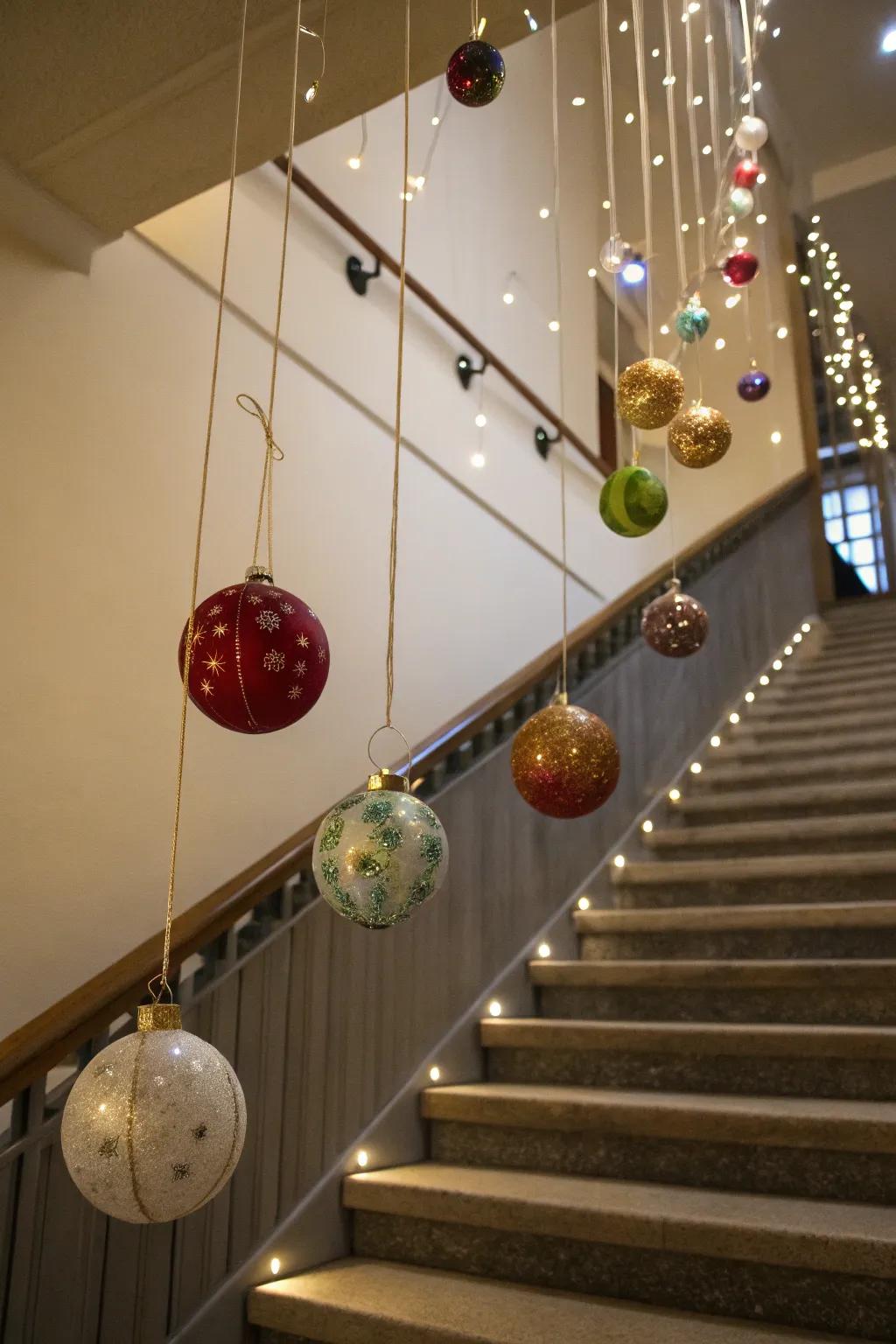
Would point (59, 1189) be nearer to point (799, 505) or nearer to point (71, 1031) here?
point (71, 1031)

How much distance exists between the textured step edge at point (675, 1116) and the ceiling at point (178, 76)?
2534 millimetres

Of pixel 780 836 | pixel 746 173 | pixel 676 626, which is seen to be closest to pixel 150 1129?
pixel 676 626

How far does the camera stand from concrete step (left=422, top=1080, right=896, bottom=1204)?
2395mm

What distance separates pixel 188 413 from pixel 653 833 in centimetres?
253

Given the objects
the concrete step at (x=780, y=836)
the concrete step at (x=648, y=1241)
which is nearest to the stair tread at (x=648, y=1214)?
the concrete step at (x=648, y=1241)

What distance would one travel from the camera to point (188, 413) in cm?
327

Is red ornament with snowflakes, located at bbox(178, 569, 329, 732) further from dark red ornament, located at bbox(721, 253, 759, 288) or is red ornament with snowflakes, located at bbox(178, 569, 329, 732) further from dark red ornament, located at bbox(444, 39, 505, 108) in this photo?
dark red ornament, located at bbox(721, 253, 759, 288)

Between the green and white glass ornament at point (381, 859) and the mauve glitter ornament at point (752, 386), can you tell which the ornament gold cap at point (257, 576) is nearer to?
the green and white glass ornament at point (381, 859)

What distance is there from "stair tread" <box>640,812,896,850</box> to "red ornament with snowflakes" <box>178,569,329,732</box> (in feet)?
9.39

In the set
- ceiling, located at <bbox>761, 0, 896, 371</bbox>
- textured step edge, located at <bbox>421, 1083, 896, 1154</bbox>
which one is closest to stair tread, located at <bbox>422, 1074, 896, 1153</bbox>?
textured step edge, located at <bbox>421, 1083, 896, 1154</bbox>

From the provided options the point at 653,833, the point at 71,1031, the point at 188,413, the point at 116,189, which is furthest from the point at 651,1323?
the point at 116,189

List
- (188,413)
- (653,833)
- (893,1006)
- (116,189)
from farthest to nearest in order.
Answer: (653,833)
(188,413)
(893,1006)
(116,189)

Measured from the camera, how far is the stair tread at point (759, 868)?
11.7ft

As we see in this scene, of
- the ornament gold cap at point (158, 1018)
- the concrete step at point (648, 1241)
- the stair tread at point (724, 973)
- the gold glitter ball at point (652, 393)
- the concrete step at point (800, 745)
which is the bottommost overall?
the concrete step at point (648, 1241)
